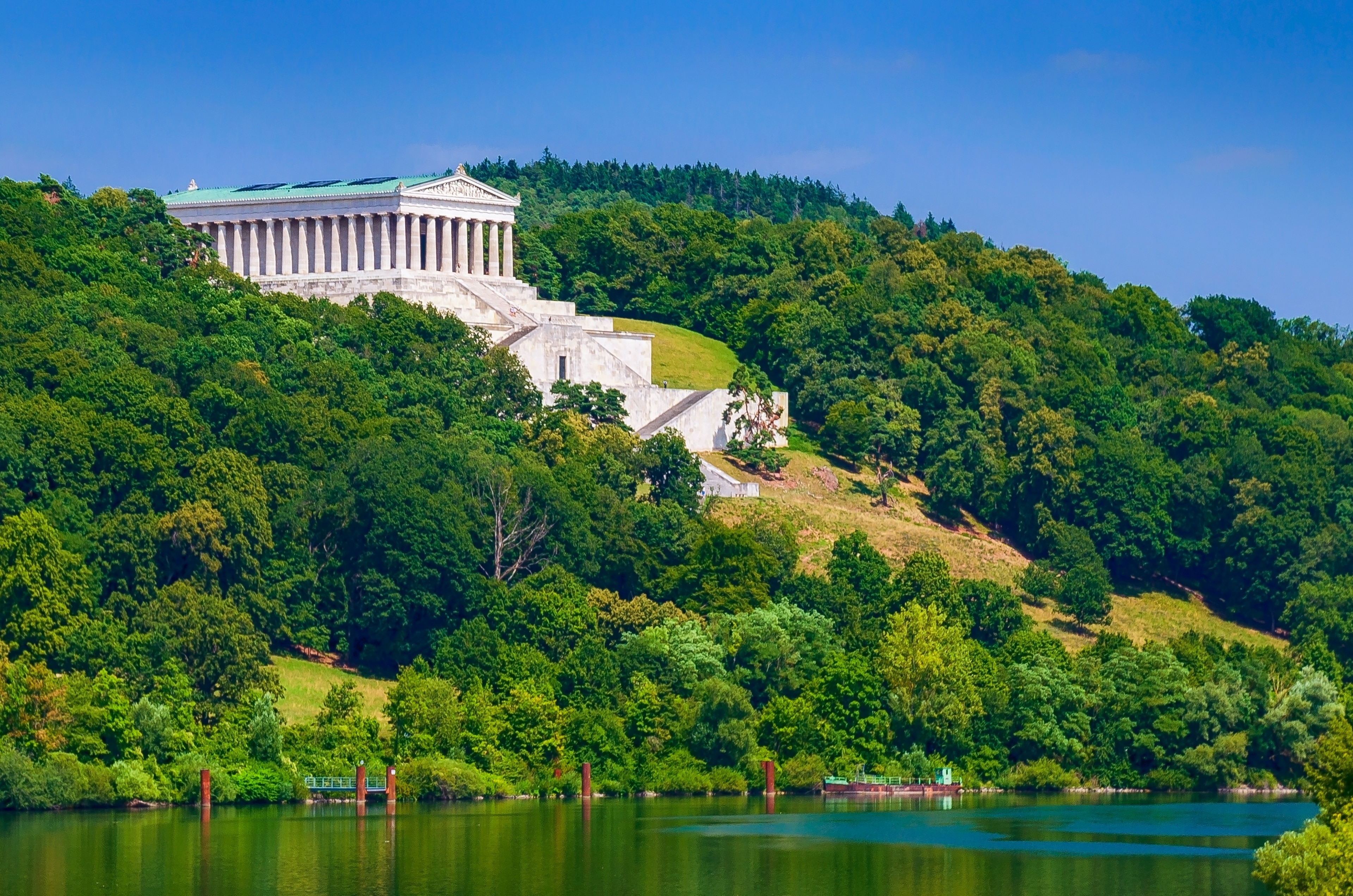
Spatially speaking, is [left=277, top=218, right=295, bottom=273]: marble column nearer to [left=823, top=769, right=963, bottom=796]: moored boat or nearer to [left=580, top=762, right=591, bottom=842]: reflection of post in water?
[left=580, top=762, right=591, bottom=842]: reflection of post in water

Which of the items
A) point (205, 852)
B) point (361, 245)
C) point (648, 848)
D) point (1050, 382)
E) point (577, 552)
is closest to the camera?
point (205, 852)

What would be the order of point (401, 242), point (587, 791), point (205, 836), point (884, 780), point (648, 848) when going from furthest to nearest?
1. point (401, 242)
2. point (884, 780)
3. point (587, 791)
4. point (205, 836)
5. point (648, 848)

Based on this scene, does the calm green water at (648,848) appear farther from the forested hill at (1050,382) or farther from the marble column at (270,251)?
the marble column at (270,251)

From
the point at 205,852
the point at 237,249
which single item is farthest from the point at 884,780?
the point at 237,249

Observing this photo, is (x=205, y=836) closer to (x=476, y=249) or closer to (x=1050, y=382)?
(x=1050, y=382)

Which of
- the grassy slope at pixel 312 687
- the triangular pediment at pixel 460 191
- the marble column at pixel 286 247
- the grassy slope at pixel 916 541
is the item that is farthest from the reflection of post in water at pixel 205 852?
the marble column at pixel 286 247

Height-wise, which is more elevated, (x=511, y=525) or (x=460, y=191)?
(x=460, y=191)

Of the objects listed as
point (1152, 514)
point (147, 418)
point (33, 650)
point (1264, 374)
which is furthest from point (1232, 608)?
point (33, 650)
